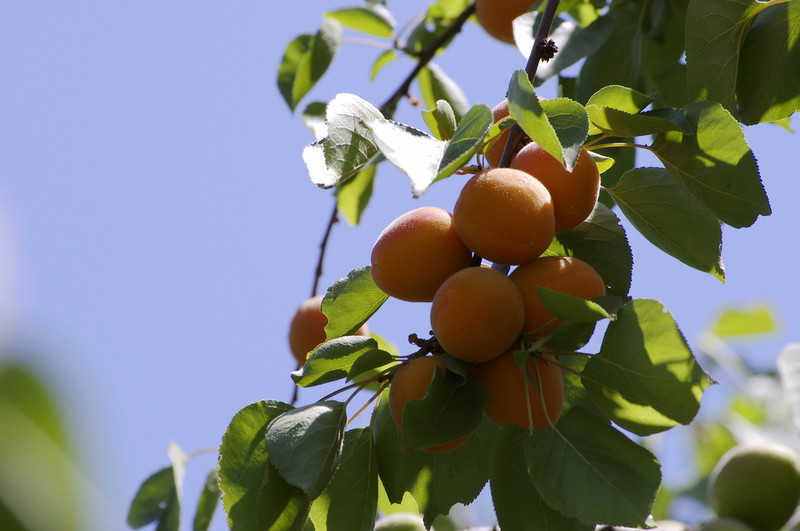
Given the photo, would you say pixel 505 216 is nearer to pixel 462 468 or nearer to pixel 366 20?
pixel 462 468

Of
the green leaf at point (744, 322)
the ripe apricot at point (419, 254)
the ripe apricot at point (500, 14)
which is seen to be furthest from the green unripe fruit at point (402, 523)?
the green leaf at point (744, 322)

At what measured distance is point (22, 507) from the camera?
0.65 ft

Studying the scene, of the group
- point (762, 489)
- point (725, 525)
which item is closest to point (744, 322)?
point (762, 489)

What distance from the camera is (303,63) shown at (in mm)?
2006

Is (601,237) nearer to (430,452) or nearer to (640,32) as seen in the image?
(430,452)

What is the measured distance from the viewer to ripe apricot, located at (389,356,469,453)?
35.1 inches

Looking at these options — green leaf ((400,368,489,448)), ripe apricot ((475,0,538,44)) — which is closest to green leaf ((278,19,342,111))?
ripe apricot ((475,0,538,44))

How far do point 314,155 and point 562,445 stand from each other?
18.7 inches

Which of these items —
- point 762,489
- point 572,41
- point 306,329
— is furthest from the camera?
point 762,489

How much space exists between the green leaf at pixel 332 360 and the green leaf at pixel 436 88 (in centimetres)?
132

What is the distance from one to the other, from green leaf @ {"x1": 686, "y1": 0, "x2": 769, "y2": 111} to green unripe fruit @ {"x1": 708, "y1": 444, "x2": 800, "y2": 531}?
1131 mm

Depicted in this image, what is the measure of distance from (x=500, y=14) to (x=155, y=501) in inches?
54.6

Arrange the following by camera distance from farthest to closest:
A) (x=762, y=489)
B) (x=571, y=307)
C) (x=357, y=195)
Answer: (x=357, y=195) < (x=762, y=489) < (x=571, y=307)

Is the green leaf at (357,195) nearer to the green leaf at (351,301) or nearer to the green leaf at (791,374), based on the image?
the green leaf at (351,301)
